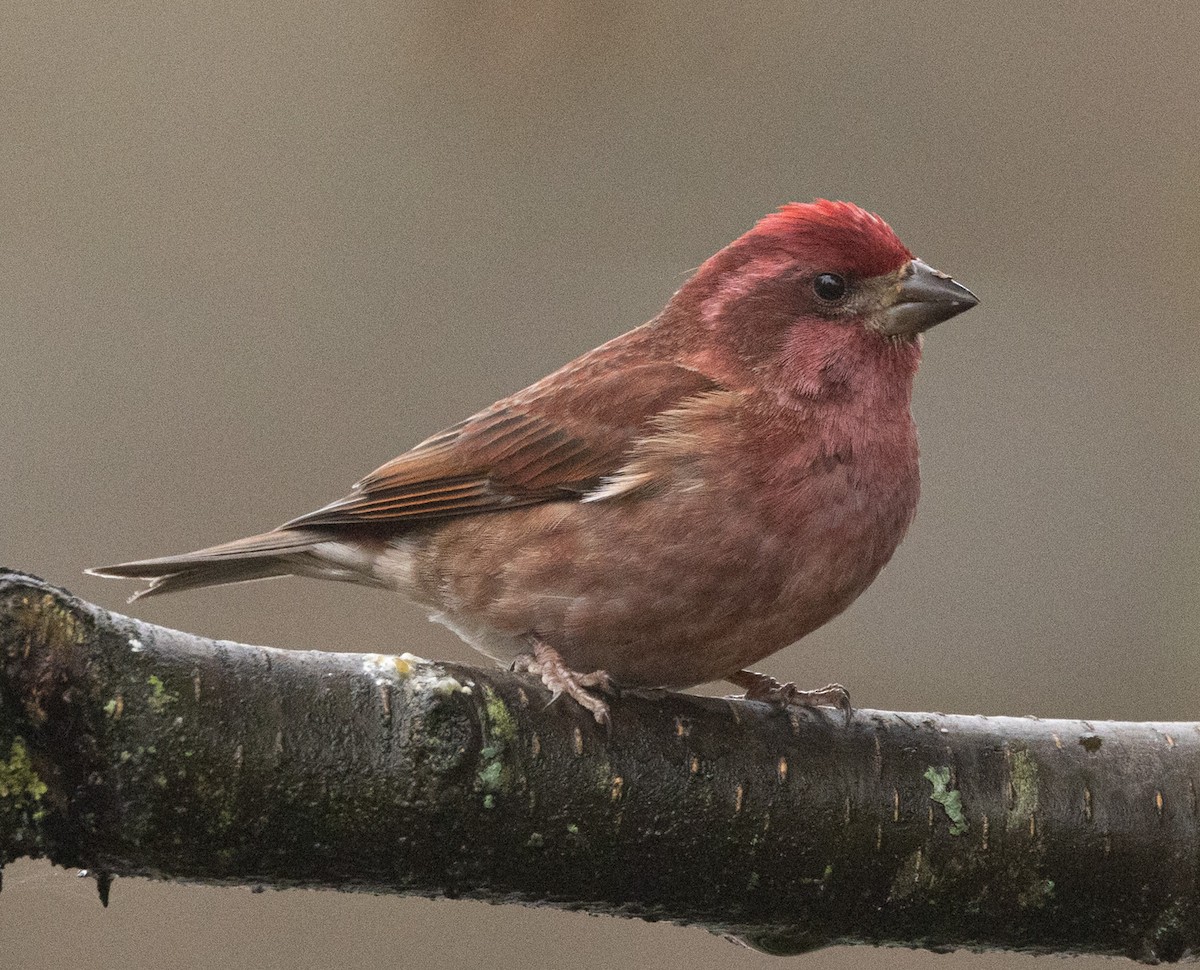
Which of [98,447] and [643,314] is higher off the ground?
[643,314]

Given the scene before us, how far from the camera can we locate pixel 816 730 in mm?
4004

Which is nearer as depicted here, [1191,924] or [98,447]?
[1191,924]

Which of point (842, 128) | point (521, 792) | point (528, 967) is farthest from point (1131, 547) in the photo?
point (521, 792)

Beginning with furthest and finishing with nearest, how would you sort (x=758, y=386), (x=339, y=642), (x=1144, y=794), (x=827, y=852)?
(x=339, y=642) < (x=758, y=386) < (x=1144, y=794) < (x=827, y=852)

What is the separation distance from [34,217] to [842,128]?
3.93m

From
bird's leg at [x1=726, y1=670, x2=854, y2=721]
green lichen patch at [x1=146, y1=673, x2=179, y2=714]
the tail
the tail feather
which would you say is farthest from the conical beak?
green lichen patch at [x1=146, y1=673, x2=179, y2=714]

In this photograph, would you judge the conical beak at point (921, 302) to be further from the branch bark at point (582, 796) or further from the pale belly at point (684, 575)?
the branch bark at point (582, 796)

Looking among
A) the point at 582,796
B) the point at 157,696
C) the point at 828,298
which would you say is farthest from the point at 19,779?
the point at 828,298

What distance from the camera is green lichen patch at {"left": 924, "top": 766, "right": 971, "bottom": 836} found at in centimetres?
390

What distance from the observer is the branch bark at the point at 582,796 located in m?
3.13

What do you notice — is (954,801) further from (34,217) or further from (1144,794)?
(34,217)

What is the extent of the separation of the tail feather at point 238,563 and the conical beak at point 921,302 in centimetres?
194

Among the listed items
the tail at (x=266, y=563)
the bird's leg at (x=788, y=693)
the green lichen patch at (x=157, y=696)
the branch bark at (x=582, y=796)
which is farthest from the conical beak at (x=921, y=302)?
the green lichen patch at (x=157, y=696)

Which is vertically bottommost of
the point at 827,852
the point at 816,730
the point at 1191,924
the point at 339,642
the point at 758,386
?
the point at 1191,924
